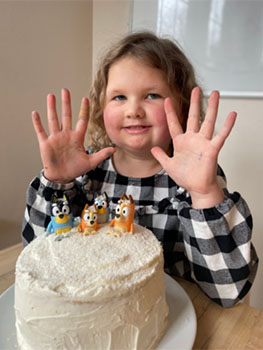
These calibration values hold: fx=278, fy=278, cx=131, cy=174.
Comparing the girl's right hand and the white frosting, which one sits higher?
the girl's right hand

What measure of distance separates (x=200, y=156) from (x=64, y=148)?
1.01 feet

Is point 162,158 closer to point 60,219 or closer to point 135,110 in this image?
point 135,110

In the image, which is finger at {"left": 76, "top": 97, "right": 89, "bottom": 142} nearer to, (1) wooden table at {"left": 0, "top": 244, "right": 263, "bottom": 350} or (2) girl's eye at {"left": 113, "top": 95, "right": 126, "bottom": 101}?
(2) girl's eye at {"left": 113, "top": 95, "right": 126, "bottom": 101}

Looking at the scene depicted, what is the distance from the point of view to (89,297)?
1.20 feet

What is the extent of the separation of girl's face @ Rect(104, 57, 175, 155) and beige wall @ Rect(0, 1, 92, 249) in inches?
28.3

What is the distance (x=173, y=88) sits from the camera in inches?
29.8

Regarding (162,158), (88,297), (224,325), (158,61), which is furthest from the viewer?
(158,61)

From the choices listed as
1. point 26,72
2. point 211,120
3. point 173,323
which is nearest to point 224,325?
point 173,323

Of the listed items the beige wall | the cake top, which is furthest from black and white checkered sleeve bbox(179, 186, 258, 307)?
the beige wall

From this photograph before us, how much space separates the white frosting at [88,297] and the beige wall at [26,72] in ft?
3.22

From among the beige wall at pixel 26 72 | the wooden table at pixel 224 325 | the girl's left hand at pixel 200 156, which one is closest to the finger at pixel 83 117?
the girl's left hand at pixel 200 156

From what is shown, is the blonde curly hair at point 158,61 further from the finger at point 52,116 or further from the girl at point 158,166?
the finger at point 52,116

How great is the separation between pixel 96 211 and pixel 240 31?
3.50ft

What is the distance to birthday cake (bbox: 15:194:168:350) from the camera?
37 cm
